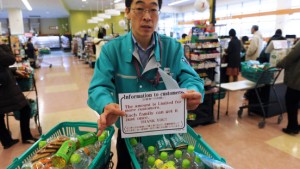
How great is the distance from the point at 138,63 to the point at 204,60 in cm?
288

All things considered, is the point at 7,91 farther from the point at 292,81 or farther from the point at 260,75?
the point at 292,81

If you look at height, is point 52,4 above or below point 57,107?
above

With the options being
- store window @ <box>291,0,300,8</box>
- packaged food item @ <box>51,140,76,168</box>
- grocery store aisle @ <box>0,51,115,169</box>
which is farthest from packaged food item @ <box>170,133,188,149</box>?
store window @ <box>291,0,300,8</box>

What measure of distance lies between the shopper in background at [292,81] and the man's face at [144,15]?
3039 millimetres

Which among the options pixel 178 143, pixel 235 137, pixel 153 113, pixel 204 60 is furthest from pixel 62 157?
pixel 204 60

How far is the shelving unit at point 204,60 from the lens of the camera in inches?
152

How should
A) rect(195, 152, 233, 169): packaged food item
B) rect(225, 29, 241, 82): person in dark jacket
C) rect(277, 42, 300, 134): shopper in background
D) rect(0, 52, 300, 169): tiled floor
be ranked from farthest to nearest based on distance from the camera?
rect(225, 29, 241, 82): person in dark jacket → rect(277, 42, 300, 134): shopper in background → rect(0, 52, 300, 169): tiled floor → rect(195, 152, 233, 169): packaged food item

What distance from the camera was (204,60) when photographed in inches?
156

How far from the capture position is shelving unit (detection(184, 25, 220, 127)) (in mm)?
3850

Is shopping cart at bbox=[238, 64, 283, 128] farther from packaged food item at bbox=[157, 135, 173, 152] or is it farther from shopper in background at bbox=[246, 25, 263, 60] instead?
packaged food item at bbox=[157, 135, 173, 152]

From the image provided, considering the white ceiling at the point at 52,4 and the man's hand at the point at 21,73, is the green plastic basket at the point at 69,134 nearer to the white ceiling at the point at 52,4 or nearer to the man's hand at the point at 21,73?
the man's hand at the point at 21,73

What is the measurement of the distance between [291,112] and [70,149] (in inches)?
150

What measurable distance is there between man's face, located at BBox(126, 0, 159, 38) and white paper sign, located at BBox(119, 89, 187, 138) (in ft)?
1.33

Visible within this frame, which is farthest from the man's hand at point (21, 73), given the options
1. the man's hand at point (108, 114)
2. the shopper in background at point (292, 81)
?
the shopper in background at point (292, 81)
